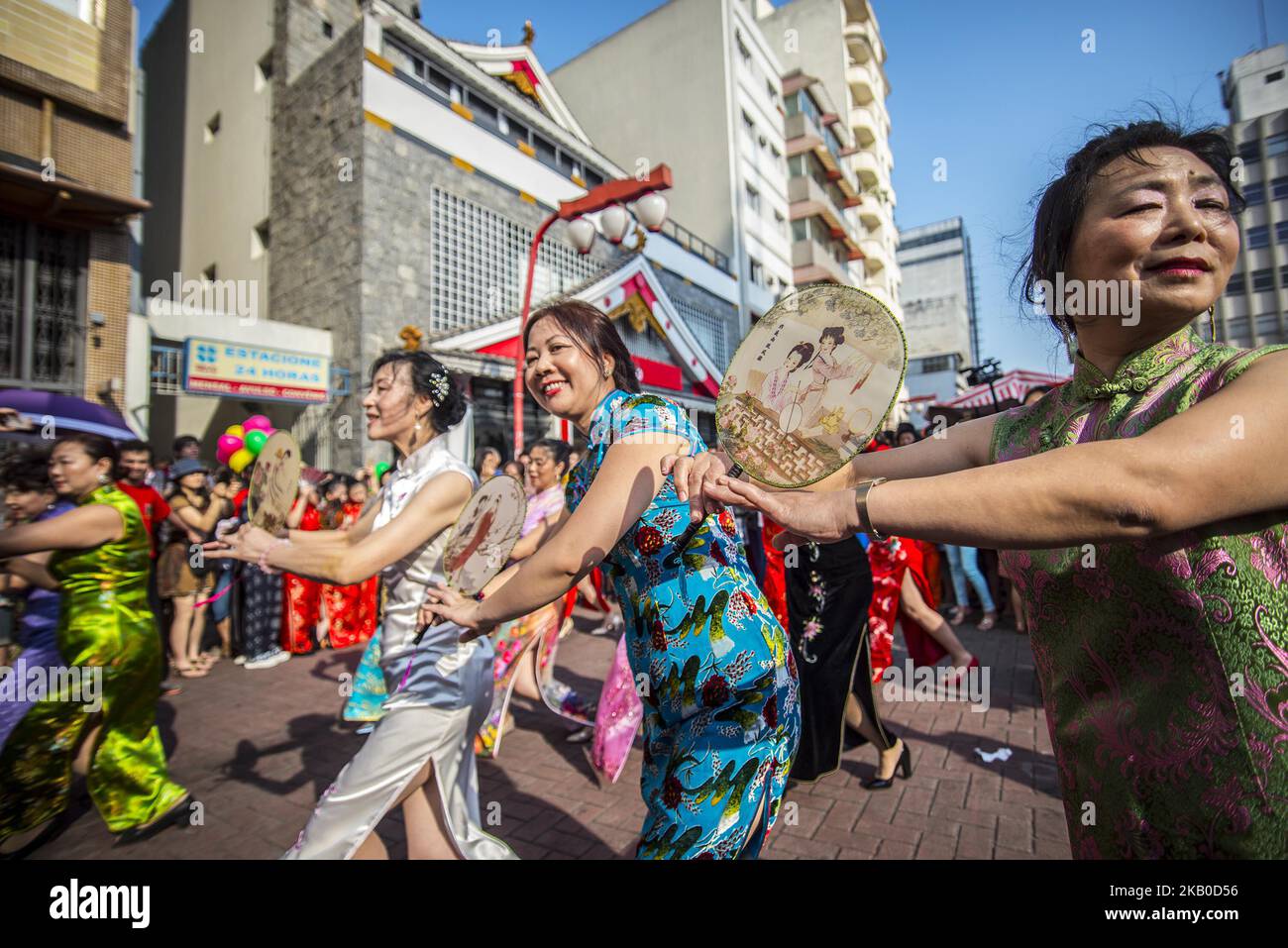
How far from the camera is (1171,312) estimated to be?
3.44 feet

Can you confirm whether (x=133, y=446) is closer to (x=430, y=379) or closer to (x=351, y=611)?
(x=351, y=611)

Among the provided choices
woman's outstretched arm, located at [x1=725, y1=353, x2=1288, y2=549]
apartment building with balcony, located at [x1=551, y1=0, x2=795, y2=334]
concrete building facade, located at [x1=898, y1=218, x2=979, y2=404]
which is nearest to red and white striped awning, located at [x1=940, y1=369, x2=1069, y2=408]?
woman's outstretched arm, located at [x1=725, y1=353, x2=1288, y2=549]

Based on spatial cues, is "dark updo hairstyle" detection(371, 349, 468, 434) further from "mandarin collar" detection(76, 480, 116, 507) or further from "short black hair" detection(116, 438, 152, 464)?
"short black hair" detection(116, 438, 152, 464)

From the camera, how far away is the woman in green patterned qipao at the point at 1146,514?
0.85 metres

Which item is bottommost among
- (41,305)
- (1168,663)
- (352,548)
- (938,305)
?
(1168,663)

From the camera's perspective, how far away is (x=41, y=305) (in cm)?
Result: 982

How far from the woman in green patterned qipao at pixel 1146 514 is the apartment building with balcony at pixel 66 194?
12.7 metres

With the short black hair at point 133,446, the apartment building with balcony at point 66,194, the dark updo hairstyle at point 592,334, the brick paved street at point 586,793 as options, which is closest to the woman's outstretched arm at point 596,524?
the dark updo hairstyle at point 592,334

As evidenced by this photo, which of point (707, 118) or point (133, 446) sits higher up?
point (707, 118)

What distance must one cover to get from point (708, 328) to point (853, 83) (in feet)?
83.8

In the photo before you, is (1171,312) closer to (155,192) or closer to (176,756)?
(176,756)

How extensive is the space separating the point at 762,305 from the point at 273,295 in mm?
18160

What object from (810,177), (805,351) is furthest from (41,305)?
(810,177)
